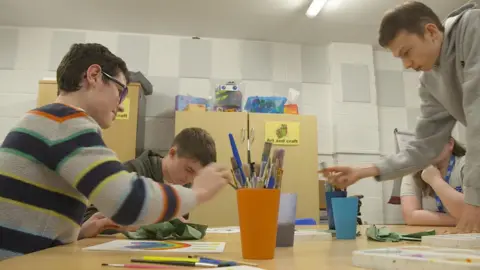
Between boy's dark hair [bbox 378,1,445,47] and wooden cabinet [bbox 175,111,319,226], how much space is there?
1.27m

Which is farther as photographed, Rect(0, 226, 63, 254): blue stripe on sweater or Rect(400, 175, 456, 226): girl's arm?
Rect(400, 175, 456, 226): girl's arm

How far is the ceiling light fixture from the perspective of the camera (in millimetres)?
2592

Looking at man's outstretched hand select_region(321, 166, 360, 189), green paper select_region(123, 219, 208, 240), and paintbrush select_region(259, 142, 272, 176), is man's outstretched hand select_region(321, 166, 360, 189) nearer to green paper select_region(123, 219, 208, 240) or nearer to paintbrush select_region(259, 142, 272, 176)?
green paper select_region(123, 219, 208, 240)

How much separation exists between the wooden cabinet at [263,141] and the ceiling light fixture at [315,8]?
0.71m

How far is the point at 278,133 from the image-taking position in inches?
104

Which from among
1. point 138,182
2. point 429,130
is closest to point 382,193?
point 429,130

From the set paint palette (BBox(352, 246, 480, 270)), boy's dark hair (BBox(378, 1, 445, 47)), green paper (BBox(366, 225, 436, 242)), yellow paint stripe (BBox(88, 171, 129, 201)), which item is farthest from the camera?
boy's dark hair (BBox(378, 1, 445, 47))

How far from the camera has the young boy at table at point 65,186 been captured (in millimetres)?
714

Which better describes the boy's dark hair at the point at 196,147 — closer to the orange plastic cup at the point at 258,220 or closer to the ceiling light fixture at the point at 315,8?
the orange plastic cup at the point at 258,220

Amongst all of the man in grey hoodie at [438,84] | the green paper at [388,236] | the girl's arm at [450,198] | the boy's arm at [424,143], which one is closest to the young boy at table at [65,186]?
the green paper at [388,236]

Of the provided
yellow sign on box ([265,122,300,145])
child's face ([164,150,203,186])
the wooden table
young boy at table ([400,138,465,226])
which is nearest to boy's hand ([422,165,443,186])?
young boy at table ([400,138,465,226])

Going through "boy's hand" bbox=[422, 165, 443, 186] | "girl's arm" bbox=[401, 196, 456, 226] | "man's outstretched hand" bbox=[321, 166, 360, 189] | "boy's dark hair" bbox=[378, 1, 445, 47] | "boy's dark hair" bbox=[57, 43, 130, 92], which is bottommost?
"girl's arm" bbox=[401, 196, 456, 226]

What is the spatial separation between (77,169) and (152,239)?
0.34 metres

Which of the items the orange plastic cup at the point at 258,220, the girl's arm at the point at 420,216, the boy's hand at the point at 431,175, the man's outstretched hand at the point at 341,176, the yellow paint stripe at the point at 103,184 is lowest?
the girl's arm at the point at 420,216
